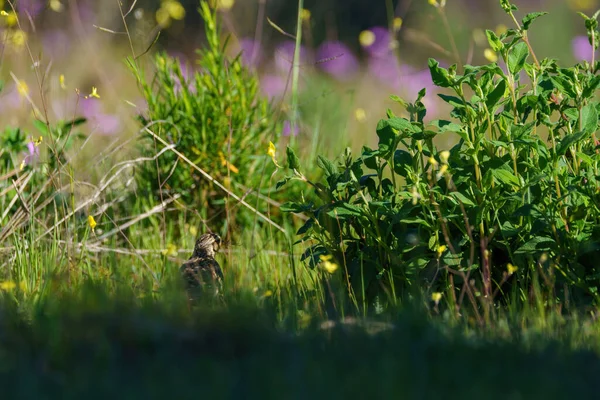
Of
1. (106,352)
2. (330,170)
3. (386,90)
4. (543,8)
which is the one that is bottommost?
Result: (106,352)

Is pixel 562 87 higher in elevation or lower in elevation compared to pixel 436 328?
higher

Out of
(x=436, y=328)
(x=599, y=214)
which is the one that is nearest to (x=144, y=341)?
(x=436, y=328)

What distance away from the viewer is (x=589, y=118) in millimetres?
2658

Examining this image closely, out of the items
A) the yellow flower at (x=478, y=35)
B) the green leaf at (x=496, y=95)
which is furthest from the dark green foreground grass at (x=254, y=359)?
the yellow flower at (x=478, y=35)

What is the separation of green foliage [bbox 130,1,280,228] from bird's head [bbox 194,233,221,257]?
80cm

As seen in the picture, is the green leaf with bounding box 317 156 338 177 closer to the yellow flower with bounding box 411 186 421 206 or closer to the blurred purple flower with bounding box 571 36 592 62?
the yellow flower with bounding box 411 186 421 206

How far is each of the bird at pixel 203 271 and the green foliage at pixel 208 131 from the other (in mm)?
814

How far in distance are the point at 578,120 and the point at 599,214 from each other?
324 millimetres

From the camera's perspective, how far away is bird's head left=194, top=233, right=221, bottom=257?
127 inches

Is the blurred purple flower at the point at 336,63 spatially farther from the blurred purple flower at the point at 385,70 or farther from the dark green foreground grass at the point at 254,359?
the dark green foreground grass at the point at 254,359

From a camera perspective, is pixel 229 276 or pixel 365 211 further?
pixel 229 276

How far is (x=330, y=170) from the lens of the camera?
2.91 metres

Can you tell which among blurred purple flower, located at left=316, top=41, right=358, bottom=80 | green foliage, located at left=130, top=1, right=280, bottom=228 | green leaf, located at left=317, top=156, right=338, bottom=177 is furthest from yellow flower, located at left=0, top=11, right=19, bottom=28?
blurred purple flower, located at left=316, top=41, right=358, bottom=80

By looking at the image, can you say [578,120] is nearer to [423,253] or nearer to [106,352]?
[423,253]
